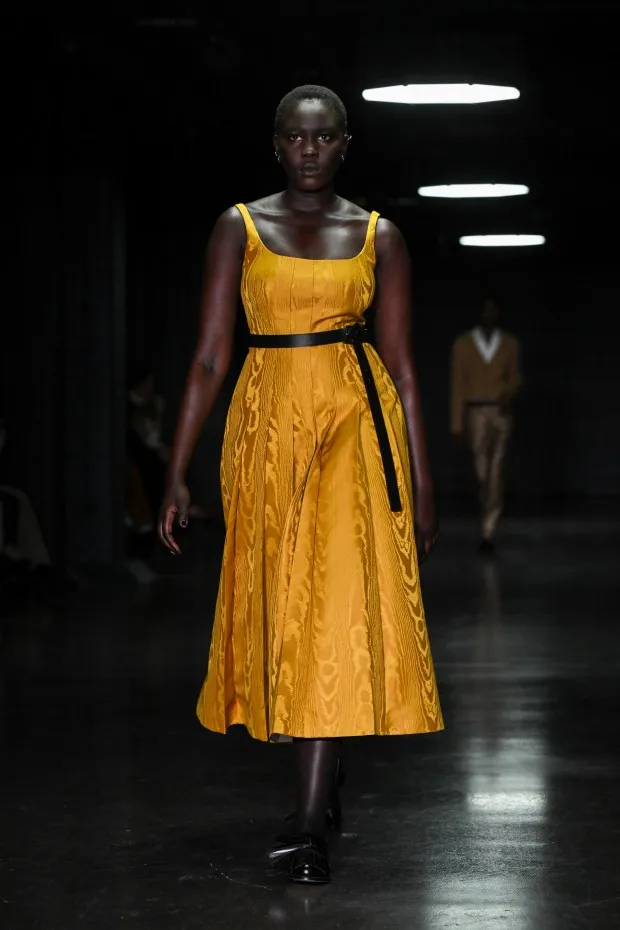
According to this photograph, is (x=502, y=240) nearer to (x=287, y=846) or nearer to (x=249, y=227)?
(x=249, y=227)

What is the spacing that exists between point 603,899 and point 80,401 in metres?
7.07

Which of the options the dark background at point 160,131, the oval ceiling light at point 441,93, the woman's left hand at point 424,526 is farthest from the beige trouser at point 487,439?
the woman's left hand at point 424,526

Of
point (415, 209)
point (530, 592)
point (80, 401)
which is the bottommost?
point (530, 592)

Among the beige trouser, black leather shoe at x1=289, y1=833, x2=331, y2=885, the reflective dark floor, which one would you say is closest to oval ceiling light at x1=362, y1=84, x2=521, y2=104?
the reflective dark floor

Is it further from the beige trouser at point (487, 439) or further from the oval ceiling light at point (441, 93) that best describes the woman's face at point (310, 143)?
the beige trouser at point (487, 439)

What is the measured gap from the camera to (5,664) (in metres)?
6.61

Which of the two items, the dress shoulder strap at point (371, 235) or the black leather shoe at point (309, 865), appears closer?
the black leather shoe at point (309, 865)

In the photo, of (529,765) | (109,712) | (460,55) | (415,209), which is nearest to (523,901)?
(529,765)

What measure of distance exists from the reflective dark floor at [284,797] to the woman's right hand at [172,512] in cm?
69

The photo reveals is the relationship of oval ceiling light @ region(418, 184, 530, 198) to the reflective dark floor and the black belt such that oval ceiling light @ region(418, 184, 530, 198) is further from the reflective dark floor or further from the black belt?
the black belt

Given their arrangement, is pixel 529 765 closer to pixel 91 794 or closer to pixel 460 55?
pixel 91 794

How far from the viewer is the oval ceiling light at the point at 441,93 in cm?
938

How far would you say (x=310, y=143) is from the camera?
364cm

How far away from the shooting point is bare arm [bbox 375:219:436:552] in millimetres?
3756
